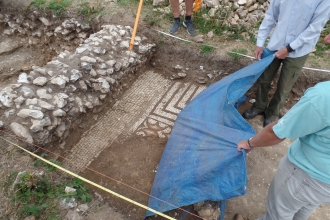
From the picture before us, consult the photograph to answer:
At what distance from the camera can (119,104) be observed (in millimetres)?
4258

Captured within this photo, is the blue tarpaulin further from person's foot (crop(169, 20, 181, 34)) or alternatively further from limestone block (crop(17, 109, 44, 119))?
person's foot (crop(169, 20, 181, 34))

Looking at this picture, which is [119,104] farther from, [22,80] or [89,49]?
[22,80]

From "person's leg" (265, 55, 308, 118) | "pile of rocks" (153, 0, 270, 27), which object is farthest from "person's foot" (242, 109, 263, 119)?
"pile of rocks" (153, 0, 270, 27)

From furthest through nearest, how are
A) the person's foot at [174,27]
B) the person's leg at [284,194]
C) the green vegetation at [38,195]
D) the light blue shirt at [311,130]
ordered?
the person's foot at [174,27] < the green vegetation at [38,195] < the person's leg at [284,194] < the light blue shirt at [311,130]

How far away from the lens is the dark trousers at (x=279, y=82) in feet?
11.2

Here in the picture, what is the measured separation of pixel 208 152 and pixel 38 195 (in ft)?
5.59

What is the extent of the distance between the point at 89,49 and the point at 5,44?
273cm

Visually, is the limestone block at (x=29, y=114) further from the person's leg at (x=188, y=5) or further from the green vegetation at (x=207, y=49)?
the person's leg at (x=188, y=5)

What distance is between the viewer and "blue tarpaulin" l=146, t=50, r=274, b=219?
2.38 meters

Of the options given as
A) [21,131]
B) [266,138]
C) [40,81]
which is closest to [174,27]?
[40,81]

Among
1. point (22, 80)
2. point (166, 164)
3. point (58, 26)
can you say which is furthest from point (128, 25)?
point (166, 164)

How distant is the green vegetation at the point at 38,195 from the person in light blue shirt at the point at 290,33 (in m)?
2.91

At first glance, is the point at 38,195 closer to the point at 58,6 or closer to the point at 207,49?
the point at 207,49

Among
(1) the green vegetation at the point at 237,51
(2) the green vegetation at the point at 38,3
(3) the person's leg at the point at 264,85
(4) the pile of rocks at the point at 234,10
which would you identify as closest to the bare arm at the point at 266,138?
(3) the person's leg at the point at 264,85
